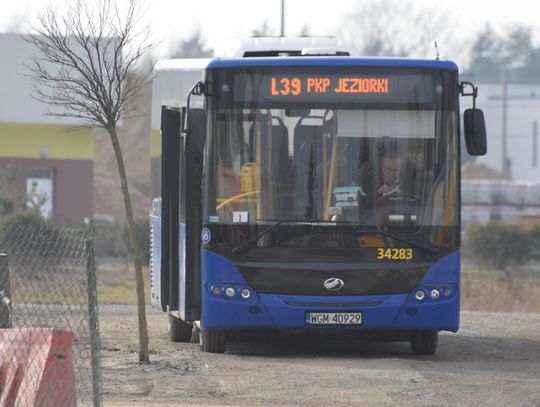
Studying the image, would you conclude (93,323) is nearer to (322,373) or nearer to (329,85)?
(322,373)

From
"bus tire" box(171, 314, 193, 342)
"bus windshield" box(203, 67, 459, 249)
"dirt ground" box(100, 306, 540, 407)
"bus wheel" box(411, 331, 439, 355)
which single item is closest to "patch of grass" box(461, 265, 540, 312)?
"dirt ground" box(100, 306, 540, 407)

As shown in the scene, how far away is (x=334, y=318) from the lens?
603 inches

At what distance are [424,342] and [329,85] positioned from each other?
3.12m

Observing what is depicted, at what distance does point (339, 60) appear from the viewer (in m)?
15.5

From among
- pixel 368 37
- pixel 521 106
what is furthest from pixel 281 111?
pixel 368 37

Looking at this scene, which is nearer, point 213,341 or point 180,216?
point 213,341

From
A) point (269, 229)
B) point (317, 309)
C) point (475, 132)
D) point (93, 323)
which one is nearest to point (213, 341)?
point (317, 309)

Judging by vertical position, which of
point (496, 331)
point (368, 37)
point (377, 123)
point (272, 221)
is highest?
point (368, 37)

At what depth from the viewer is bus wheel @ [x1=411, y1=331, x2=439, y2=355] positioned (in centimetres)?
1605

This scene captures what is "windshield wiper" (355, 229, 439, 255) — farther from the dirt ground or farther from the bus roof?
the bus roof

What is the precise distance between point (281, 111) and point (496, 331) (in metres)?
6.52

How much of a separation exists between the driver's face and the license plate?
58.5 inches

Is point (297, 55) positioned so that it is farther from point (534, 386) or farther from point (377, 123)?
point (534, 386)

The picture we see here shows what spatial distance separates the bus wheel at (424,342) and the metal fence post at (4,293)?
5.03 m
